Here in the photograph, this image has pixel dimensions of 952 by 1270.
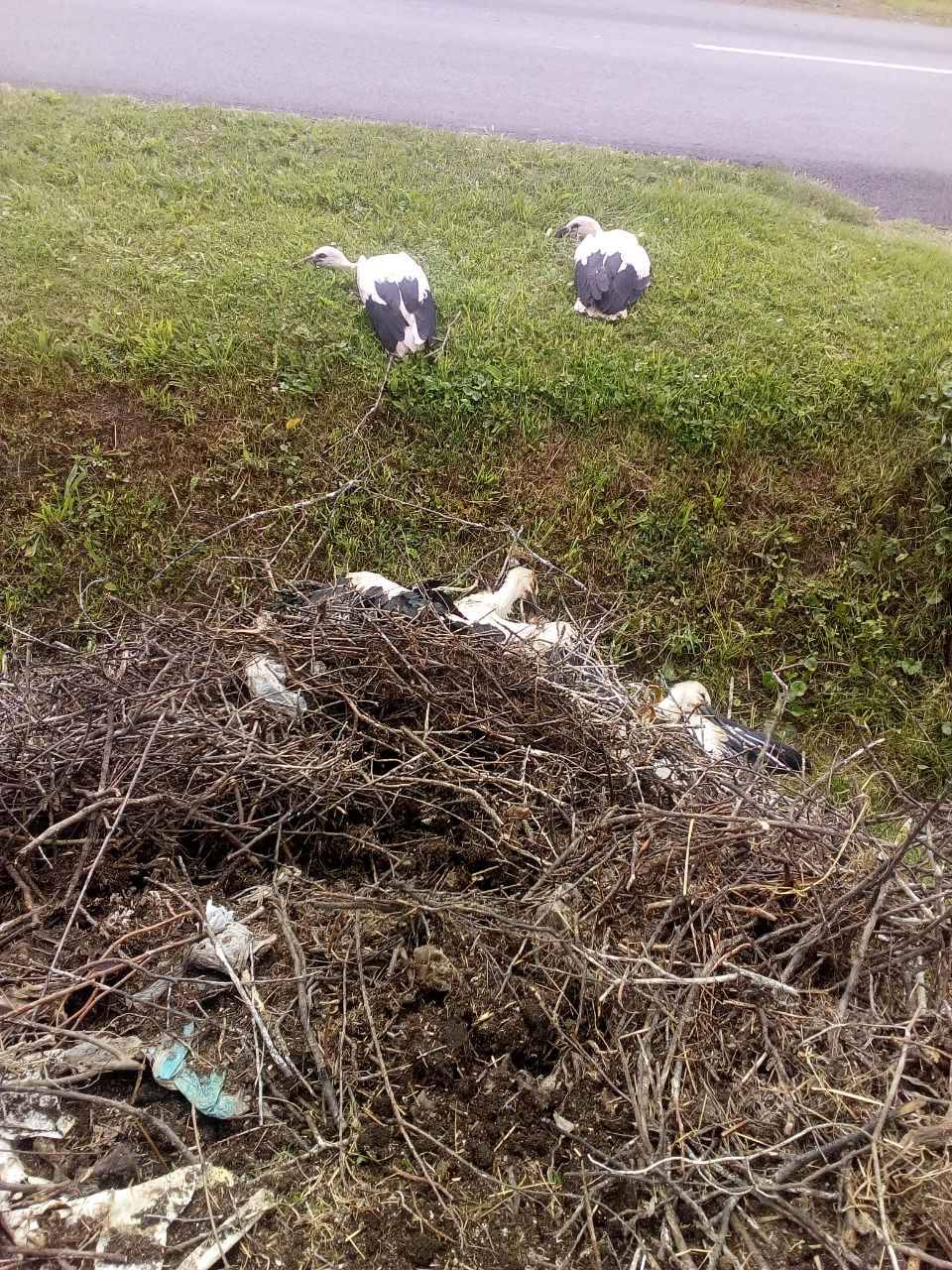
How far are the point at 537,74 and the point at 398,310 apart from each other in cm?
409

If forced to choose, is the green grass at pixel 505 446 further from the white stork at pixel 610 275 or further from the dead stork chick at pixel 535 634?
the dead stork chick at pixel 535 634

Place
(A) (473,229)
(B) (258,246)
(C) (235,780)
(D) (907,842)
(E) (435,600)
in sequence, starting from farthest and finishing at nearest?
(A) (473,229), (B) (258,246), (E) (435,600), (C) (235,780), (D) (907,842)

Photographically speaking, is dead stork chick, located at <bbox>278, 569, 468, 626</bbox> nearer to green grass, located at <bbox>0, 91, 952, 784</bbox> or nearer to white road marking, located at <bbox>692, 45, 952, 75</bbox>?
green grass, located at <bbox>0, 91, 952, 784</bbox>

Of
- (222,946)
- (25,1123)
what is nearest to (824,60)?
(222,946)

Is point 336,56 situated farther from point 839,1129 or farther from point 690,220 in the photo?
point 839,1129

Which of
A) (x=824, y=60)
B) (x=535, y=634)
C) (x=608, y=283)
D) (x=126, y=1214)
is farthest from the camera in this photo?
(x=824, y=60)

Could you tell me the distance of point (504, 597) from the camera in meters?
3.26

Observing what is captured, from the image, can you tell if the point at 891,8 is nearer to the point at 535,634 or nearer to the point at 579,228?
the point at 579,228

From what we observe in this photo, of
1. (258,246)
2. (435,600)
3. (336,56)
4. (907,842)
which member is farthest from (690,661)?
(336,56)

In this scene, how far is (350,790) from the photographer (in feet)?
6.84

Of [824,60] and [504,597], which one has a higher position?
[824,60]

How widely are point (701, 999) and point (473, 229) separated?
14.1ft

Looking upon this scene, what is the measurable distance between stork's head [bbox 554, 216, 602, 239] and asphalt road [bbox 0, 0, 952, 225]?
1.65 metres

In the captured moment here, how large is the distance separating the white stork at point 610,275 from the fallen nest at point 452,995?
258 cm
